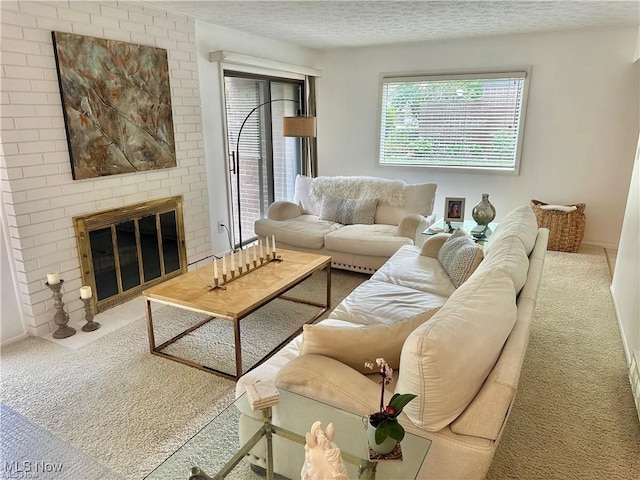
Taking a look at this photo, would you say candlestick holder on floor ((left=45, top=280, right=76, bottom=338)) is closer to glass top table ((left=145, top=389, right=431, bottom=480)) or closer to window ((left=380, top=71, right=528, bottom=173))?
glass top table ((left=145, top=389, right=431, bottom=480))

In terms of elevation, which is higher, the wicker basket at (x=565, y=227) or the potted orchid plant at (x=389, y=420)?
the potted orchid plant at (x=389, y=420)

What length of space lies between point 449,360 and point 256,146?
4.19 metres

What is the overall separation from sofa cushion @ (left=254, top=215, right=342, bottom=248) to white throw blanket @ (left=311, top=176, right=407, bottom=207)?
0.40 meters

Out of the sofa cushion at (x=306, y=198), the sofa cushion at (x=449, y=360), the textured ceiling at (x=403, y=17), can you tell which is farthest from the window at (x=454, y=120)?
the sofa cushion at (x=449, y=360)

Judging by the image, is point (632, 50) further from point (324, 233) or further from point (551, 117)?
point (324, 233)

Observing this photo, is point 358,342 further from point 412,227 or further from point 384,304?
point 412,227

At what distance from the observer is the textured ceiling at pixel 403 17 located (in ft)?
11.3

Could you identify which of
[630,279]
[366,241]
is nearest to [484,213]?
[366,241]

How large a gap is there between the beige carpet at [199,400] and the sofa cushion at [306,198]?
7.21 ft

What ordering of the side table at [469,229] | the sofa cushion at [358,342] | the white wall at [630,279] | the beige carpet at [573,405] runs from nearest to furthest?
the sofa cushion at [358,342] → the beige carpet at [573,405] → the white wall at [630,279] → the side table at [469,229]

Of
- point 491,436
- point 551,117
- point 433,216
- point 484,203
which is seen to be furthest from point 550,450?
point 551,117

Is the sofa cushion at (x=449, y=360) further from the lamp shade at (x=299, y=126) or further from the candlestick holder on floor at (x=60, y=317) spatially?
Answer: the lamp shade at (x=299, y=126)

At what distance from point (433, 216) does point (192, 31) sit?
286 centimetres

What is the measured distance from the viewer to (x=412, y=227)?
3.87 meters
